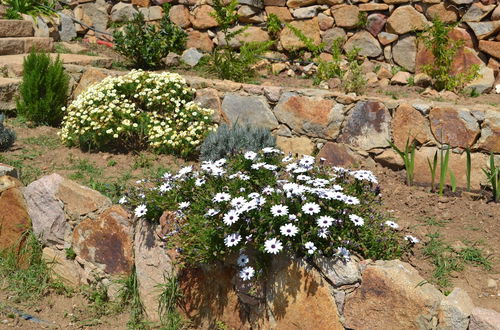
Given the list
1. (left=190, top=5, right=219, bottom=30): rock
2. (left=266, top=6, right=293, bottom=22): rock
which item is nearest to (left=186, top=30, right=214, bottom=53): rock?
(left=190, top=5, right=219, bottom=30): rock

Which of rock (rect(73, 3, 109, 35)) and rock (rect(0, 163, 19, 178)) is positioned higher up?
rock (rect(73, 3, 109, 35))

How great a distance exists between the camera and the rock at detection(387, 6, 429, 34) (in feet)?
23.6

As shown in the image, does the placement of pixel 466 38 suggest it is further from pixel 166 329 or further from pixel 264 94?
pixel 166 329

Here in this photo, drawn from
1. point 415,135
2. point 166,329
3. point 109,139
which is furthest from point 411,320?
point 109,139

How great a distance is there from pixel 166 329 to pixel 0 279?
1.57m

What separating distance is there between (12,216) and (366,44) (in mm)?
4961

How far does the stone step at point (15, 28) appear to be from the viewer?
784 cm

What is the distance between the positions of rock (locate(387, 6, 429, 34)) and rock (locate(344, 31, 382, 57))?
29cm

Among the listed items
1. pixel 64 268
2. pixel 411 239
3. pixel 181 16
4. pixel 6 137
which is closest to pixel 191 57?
pixel 181 16

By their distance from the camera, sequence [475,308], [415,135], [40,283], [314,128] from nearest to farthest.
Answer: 1. [475,308]
2. [40,283]
3. [415,135]
4. [314,128]

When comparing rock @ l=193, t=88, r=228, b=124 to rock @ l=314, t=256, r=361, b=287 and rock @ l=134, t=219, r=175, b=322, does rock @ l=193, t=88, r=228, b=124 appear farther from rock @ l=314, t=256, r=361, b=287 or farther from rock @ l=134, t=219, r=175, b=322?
rock @ l=314, t=256, r=361, b=287

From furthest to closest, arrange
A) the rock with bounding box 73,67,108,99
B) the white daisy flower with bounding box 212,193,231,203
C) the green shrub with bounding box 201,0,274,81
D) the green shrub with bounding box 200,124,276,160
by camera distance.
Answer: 1. the green shrub with bounding box 201,0,274,81
2. the rock with bounding box 73,67,108,99
3. the green shrub with bounding box 200,124,276,160
4. the white daisy flower with bounding box 212,193,231,203

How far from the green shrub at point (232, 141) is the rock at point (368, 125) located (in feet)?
Result: 2.53

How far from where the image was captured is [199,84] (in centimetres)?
619
